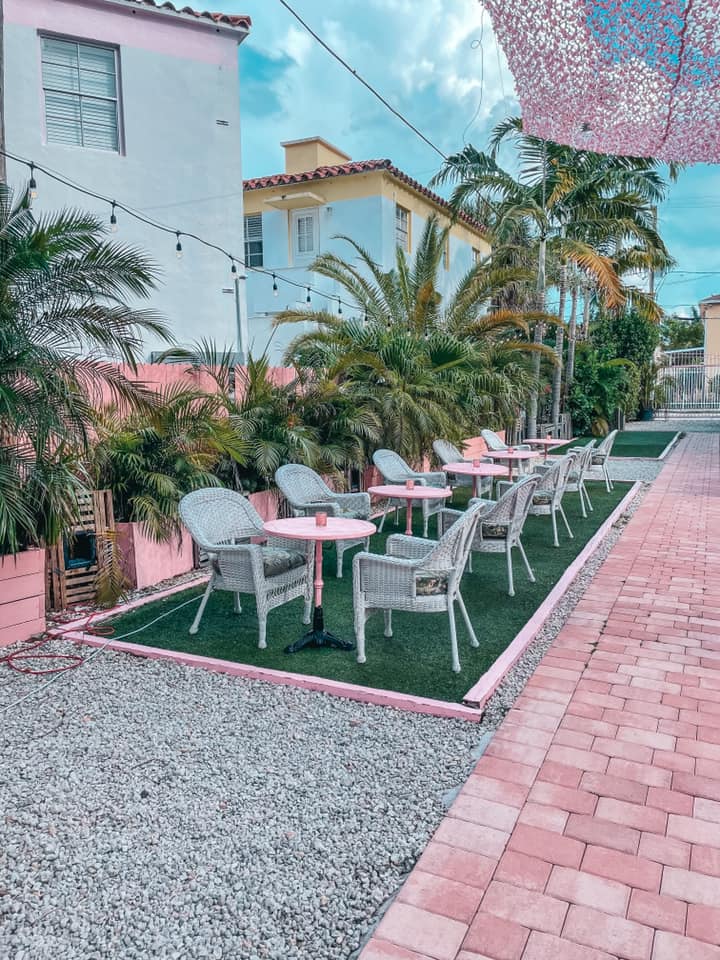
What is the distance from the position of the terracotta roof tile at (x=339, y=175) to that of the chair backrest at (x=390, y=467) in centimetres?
1193

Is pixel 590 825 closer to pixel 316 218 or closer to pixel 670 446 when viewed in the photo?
pixel 670 446

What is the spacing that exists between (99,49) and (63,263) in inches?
373

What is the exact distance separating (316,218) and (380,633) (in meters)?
16.9

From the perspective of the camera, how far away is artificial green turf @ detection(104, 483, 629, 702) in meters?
4.41

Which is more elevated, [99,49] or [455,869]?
[99,49]

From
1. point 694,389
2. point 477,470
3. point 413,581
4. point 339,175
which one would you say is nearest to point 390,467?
point 477,470

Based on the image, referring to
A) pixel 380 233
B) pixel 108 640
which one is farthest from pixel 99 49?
pixel 108 640

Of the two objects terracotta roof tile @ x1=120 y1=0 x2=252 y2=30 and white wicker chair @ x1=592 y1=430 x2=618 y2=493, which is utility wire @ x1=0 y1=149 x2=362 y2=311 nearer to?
terracotta roof tile @ x1=120 y1=0 x2=252 y2=30

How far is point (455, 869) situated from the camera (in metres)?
2.61

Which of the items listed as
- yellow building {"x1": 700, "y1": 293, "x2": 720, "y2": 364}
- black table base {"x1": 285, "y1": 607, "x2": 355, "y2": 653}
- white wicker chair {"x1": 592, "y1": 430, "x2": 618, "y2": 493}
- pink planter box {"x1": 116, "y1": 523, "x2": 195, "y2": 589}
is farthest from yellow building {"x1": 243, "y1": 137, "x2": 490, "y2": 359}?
yellow building {"x1": 700, "y1": 293, "x2": 720, "y2": 364}

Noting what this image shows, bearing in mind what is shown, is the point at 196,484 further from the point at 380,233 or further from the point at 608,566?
the point at 380,233

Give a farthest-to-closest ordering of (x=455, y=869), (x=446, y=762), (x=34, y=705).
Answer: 1. (x=34, y=705)
2. (x=446, y=762)
3. (x=455, y=869)

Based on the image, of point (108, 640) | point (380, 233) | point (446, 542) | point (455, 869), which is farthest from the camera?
point (380, 233)

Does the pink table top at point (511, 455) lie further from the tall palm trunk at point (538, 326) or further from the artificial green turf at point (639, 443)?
the artificial green turf at point (639, 443)
